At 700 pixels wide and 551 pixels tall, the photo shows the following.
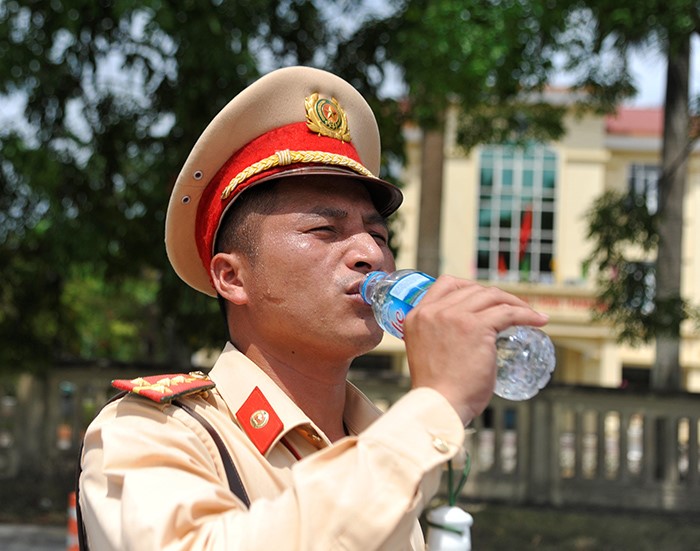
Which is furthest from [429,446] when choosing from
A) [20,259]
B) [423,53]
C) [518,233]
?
[518,233]

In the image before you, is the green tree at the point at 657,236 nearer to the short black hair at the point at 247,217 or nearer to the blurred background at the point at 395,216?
the blurred background at the point at 395,216

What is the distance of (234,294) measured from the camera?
1687 millimetres

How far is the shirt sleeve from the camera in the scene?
1.10 m

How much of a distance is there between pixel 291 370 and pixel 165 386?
27 cm

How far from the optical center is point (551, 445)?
9.02 m

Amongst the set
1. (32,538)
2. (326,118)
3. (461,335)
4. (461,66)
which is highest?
(461,66)

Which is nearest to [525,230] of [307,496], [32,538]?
[32,538]

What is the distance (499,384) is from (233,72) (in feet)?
19.2

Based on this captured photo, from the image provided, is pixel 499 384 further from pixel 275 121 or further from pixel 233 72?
pixel 233 72

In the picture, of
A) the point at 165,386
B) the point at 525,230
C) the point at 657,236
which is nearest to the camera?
the point at 165,386

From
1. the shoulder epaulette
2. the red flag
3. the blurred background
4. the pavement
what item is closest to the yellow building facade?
the red flag

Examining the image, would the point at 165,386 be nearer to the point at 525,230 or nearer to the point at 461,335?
the point at 461,335

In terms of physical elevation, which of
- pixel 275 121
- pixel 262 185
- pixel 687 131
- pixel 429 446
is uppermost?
pixel 687 131

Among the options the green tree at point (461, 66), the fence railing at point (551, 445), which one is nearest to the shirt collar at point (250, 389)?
the green tree at point (461, 66)
